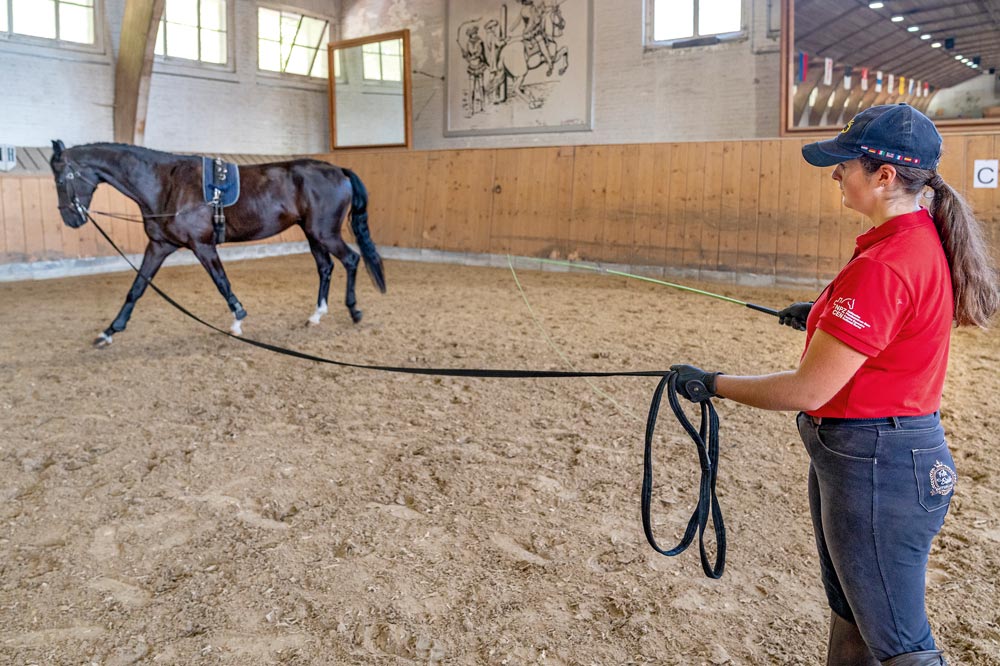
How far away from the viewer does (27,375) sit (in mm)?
4922

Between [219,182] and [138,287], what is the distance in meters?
1.05

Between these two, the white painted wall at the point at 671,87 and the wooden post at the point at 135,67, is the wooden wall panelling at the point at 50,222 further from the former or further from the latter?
the white painted wall at the point at 671,87

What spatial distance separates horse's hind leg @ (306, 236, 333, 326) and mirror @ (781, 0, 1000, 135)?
229 inches

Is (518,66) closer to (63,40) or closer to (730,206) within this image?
(730,206)

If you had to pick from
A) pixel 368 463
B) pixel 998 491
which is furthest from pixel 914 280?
pixel 368 463

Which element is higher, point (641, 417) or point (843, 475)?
point (843, 475)

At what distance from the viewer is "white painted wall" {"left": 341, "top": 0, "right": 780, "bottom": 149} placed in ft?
32.0

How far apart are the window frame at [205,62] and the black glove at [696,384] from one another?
1155 centimetres

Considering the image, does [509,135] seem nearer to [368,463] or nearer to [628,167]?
[628,167]

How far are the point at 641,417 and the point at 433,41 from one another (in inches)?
415

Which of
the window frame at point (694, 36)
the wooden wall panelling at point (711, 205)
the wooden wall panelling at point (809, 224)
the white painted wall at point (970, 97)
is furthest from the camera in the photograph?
the window frame at point (694, 36)

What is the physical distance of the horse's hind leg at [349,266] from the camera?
21.6 feet

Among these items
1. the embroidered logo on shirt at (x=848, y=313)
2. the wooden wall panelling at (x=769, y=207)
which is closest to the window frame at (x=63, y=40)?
the wooden wall panelling at (x=769, y=207)

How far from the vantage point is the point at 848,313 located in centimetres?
131
